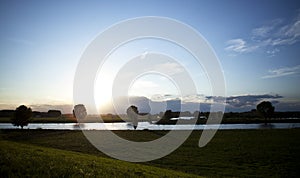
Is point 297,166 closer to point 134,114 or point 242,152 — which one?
point 242,152

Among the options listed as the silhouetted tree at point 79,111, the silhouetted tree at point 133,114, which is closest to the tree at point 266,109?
the silhouetted tree at point 133,114

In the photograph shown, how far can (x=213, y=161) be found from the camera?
107ft

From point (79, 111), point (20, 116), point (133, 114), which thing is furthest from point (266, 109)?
point (20, 116)

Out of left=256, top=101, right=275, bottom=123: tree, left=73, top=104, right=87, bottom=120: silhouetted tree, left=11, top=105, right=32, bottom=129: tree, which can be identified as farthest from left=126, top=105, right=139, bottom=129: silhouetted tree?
left=256, top=101, right=275, bottom=123: tree

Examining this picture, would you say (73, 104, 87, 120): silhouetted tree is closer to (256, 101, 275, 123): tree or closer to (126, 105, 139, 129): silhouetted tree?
(126, 105, 139, 129): silhouetted tree

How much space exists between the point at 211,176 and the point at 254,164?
941 centimetres

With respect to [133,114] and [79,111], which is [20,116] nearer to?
[133,114]

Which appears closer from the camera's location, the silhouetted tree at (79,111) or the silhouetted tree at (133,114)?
the silhouetted tree at (133,114)

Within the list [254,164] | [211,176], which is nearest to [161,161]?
[211,176]

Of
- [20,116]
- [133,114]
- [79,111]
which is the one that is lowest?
[133,114]

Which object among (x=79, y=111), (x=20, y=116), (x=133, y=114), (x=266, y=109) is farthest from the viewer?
(x=79, y=111)

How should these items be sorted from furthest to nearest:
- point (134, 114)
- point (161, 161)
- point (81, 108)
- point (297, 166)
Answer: point (81, 108) < point (134, 114) < point (161, 161) < point (297, 166)

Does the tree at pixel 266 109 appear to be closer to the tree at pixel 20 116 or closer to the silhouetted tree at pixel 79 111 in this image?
the silhouetted tree at pixel 79 111

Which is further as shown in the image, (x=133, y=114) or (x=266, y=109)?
(x=266, y=109)
